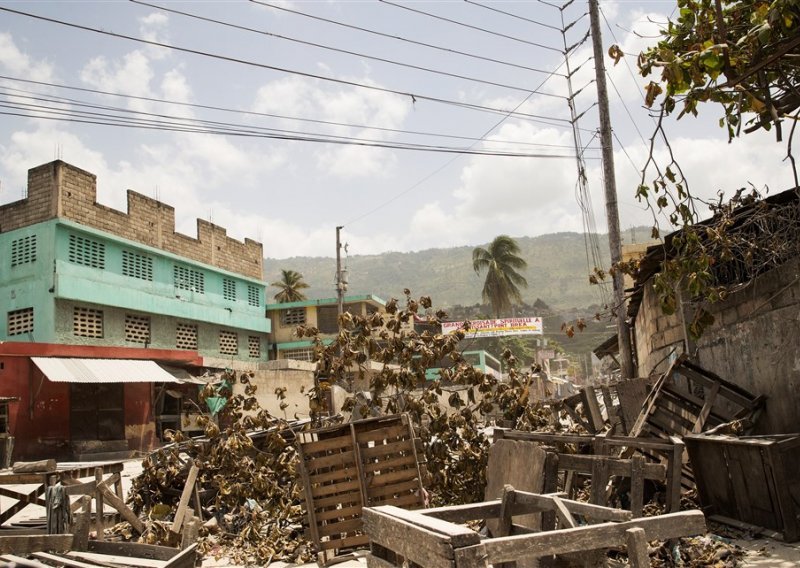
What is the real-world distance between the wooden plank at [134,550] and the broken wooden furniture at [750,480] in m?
5.71

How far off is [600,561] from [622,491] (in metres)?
5.07

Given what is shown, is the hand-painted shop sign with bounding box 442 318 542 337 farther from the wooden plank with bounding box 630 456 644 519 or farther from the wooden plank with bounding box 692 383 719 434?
the wooden plank with bounding box 630 456 644 519

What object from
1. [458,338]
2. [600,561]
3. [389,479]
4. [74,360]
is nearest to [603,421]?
[458,338]

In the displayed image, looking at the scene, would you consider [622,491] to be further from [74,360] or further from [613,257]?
[74,360]

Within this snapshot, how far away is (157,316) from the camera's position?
103 feet

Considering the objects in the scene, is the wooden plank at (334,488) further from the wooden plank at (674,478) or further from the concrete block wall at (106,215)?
the concrete block wall at (106,215)

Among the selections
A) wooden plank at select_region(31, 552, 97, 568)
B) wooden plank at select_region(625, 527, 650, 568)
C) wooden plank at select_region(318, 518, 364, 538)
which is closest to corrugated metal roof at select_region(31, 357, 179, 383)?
wooden plank at select_region(318, 518, 364, 538)

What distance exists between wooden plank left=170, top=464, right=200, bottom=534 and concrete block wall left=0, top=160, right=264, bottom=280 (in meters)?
20.9

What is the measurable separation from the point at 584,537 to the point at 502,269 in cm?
5496

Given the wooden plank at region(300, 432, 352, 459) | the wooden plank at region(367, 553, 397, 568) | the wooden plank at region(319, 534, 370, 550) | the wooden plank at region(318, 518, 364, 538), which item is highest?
the wooden plank at region(300, 432, 352, 459)

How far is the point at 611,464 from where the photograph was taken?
5.48m

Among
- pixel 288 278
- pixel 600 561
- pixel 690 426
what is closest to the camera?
pixel 600 561

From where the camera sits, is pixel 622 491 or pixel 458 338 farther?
pixel 458 338

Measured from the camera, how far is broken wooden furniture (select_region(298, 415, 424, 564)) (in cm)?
780
